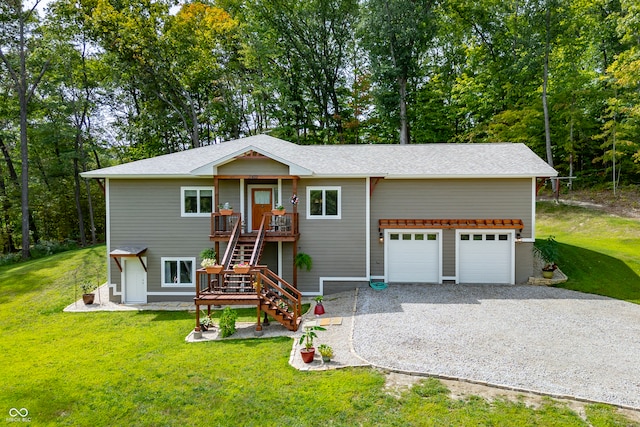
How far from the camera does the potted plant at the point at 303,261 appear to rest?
12734 millimetres

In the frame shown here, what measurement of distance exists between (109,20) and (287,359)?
24802mm

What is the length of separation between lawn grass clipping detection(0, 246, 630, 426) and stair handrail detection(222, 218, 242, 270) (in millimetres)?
2449

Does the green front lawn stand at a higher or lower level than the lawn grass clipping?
higher

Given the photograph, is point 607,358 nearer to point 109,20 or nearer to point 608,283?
point 608,283

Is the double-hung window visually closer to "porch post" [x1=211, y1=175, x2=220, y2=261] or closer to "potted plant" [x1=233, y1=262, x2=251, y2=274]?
"porch post" [x1=211, y1=175, x2=220, y2=261]

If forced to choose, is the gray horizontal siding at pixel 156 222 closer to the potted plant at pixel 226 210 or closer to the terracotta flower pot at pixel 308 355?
the potted plant at pixel 226 210

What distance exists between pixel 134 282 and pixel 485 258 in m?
13.2

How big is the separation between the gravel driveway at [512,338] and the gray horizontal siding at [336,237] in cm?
148

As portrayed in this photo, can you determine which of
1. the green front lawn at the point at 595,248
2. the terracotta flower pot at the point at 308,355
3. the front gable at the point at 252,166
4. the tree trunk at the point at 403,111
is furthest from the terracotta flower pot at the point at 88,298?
the tree trunk at the point at 403,111

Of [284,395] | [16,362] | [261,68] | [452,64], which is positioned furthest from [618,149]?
[16,362]

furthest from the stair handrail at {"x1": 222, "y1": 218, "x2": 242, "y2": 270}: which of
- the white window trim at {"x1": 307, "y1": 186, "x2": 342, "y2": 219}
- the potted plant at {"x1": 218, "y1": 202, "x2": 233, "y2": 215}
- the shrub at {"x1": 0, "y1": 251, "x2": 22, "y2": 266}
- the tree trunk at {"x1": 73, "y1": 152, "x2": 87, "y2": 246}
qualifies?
the tree trunk at {"x1": 73, "y1": 152, "x2": 87, "y2": 246}

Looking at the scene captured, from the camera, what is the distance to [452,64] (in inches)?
1147

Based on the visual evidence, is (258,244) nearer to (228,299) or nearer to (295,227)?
(295,227)

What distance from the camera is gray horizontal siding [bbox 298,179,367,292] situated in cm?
1288
